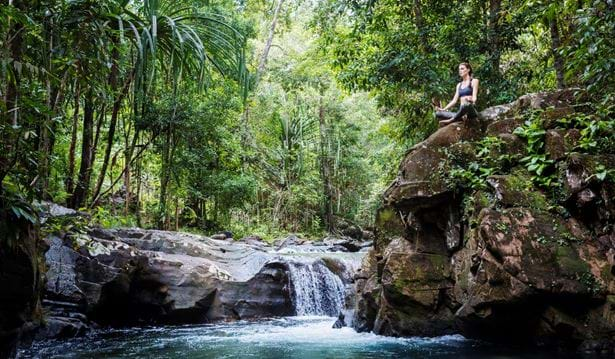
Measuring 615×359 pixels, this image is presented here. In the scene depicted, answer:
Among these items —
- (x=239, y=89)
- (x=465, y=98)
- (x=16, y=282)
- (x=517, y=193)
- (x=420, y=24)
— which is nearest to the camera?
(x=16, y=282)

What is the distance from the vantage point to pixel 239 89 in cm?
1216

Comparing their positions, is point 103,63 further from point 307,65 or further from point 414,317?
point 307,65

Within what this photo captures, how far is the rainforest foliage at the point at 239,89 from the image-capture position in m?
4.11

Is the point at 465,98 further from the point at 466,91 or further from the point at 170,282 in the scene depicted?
the point at 170,282

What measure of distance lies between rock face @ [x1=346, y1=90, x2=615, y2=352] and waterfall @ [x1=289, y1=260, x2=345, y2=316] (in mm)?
2442

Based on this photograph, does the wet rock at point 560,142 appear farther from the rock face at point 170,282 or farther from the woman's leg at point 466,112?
the rock face at point 170,282

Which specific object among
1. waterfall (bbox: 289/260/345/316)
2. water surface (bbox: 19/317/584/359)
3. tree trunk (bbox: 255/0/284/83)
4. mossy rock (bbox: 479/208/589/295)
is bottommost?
water surface (bbox: 19/317/584/359)

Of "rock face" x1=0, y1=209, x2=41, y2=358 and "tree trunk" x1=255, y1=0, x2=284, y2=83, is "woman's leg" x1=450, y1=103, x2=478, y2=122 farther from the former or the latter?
"tree trunk" x1=255, y1=0, x2=284, y2=83

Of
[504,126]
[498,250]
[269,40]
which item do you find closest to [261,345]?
[498,250]

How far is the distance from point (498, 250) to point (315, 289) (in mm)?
5506

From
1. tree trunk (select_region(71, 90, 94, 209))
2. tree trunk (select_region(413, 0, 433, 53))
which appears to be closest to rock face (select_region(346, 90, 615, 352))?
tree trunk (select_region(413, 0, 433, 53))

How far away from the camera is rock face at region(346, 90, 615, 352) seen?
565cm

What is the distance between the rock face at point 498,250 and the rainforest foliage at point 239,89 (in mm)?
1367

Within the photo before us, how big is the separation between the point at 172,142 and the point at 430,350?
8762 millimetres
